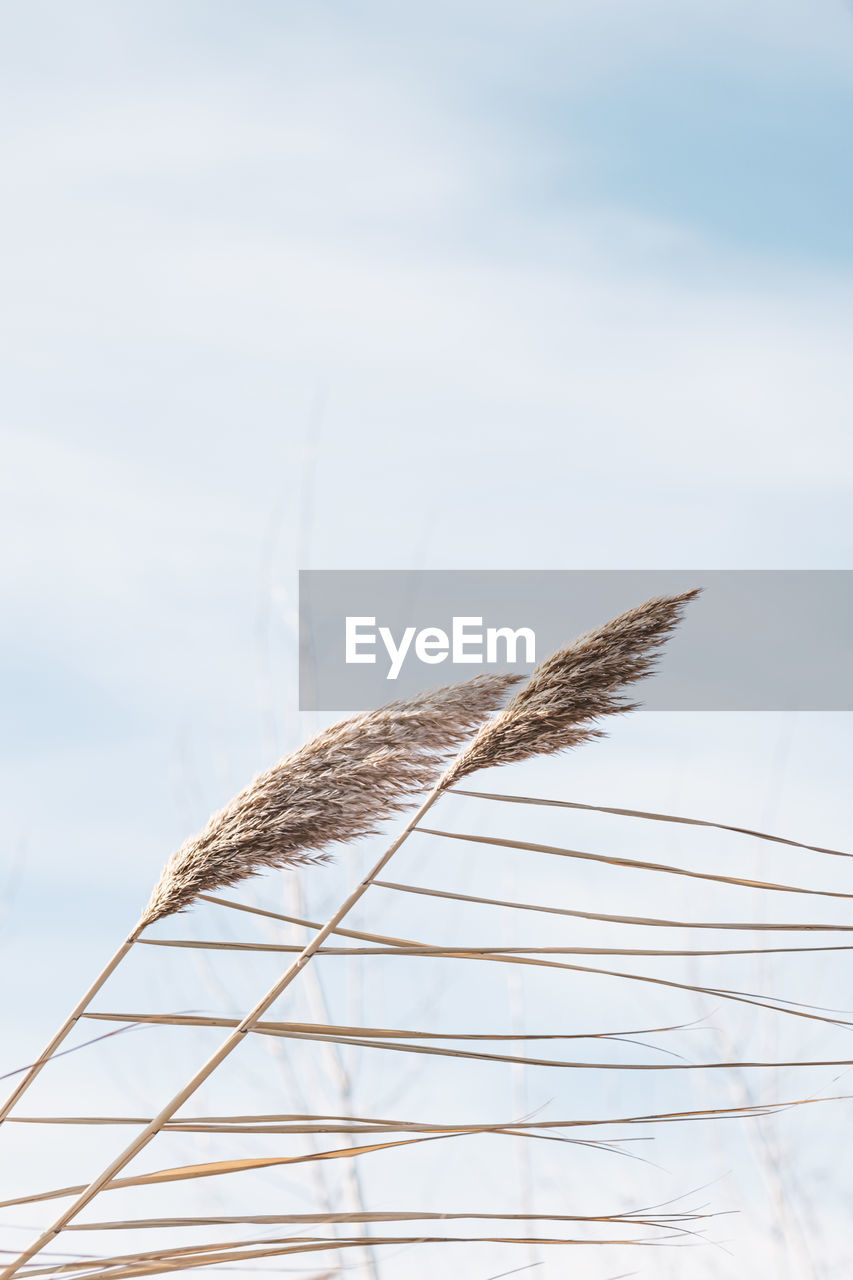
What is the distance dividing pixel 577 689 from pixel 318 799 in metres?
0.28

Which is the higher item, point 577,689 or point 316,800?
point 577,689

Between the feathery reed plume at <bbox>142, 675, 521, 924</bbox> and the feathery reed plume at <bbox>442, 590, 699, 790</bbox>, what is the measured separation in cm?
4

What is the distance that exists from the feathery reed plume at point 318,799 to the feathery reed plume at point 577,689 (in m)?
0.04

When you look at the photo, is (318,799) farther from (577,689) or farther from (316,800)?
(577,689)

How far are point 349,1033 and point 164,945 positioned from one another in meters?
0.22

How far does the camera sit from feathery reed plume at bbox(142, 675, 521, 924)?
3.47 ft

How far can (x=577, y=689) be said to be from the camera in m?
1.08

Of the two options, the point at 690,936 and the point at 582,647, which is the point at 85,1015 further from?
the point at 690,936

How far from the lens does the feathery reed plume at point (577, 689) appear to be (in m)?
1.07

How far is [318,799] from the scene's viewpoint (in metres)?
1.06

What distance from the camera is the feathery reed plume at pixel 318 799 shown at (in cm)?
106

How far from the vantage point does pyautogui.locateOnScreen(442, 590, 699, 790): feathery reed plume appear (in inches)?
42.1

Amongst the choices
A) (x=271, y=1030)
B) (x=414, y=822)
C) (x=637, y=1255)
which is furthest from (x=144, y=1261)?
(x=637, y=1255)

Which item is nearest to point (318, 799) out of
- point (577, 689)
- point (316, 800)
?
point (316, 800)
